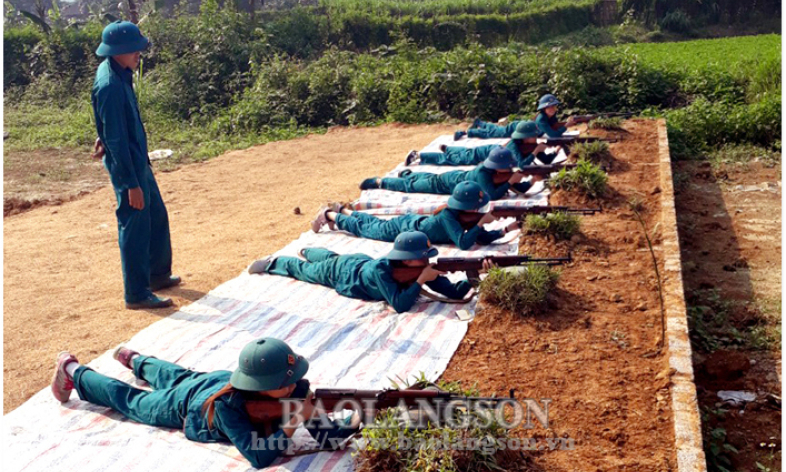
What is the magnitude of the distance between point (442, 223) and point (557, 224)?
0.99m

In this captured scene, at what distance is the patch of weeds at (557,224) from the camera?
642 cm

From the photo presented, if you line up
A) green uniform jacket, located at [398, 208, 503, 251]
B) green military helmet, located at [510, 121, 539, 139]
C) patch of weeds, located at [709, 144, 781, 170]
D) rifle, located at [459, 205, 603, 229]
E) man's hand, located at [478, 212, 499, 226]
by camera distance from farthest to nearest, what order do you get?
patch of weeds, located at [709, 144, 781, 170] < green military helmet, located at [510, 121, 539, 139] < rifle, located at [459, 205, 603, 229] < man's hand, located at [478, 212, 499, 226] < green uniform jacket, located at [398, 208, 503, 251]

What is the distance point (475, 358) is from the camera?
473cm

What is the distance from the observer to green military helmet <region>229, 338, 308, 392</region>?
3570mm

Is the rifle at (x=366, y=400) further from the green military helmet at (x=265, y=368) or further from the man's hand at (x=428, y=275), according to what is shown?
the man's hand at (x=428, y=275)

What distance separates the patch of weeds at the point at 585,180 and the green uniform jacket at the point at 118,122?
413cm

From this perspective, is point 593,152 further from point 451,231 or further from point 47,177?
point 47,177

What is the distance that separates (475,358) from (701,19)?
2752cm

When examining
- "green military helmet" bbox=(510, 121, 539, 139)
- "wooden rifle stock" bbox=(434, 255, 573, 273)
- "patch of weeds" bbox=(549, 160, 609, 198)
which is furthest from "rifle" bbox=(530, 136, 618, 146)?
"wooden rifle stock" bbox=(434, 255, 573, 273)

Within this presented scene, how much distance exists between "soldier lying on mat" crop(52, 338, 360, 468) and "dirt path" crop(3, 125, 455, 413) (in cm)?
77

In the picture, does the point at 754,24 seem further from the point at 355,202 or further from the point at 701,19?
the point at 355,202

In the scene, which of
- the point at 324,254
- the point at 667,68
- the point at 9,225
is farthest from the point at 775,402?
the point at 667,68

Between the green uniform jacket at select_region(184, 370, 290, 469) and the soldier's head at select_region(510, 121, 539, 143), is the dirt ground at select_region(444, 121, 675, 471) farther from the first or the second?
the soldier's head at select_region(510, 121, 539, 143)

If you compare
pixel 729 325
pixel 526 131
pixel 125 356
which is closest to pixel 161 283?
pixel 125 356
